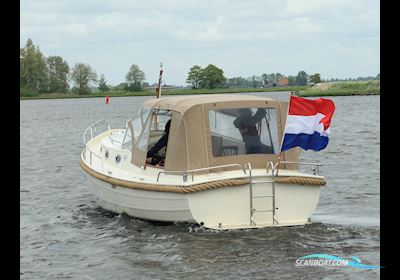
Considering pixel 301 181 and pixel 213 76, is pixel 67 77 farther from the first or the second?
pixel 301 181

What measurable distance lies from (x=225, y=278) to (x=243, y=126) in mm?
3670

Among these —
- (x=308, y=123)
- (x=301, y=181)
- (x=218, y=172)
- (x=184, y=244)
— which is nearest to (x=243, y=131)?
(x=218, y=172)

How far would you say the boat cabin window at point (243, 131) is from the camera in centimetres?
1247

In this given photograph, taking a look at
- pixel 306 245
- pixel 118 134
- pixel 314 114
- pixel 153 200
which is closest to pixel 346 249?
pixel 306 245

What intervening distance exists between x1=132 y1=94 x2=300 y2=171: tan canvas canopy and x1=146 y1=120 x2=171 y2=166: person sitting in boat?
1.89ft

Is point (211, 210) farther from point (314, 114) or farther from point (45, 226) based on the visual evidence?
point (45, 226)

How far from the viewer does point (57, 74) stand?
443 feet

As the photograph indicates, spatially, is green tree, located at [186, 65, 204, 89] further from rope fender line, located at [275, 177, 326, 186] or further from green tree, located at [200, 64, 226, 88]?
rope fender line, located at [275, 177, 326, 186]

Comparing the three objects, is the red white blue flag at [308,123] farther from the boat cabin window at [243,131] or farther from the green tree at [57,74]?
the green tree at [57,74]

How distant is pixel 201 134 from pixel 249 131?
38.4 inches

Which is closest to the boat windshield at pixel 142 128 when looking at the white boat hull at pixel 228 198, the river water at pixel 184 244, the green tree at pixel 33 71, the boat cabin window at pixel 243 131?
the white boat hull at pixel 228 198

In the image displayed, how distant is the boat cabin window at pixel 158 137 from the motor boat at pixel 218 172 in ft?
0.08
